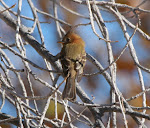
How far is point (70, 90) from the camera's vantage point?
11.6ft

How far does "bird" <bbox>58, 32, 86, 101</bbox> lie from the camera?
358 cm

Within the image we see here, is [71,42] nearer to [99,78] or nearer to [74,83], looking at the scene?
[74,83]

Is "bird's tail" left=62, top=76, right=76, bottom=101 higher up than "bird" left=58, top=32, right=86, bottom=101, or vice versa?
"bird" left=58, top=32, right=86, bottom=101

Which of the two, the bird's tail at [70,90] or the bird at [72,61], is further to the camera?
the bird at [72,61]

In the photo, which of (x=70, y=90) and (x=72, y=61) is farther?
(x=72, y=61)

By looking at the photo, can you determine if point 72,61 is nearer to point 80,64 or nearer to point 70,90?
point 80,64

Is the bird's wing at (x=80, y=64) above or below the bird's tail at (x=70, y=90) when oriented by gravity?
above

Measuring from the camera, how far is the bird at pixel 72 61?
11.8ft

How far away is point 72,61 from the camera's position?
4117 millimetres

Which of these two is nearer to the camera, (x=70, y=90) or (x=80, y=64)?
(x=70, y=90)

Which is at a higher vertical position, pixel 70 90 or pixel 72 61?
pixel 72 61

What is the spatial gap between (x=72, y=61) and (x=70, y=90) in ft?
2.15

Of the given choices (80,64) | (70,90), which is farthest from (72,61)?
(70,90)

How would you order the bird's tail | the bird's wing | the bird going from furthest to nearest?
the bird's wing → the bird → the bird's tail
